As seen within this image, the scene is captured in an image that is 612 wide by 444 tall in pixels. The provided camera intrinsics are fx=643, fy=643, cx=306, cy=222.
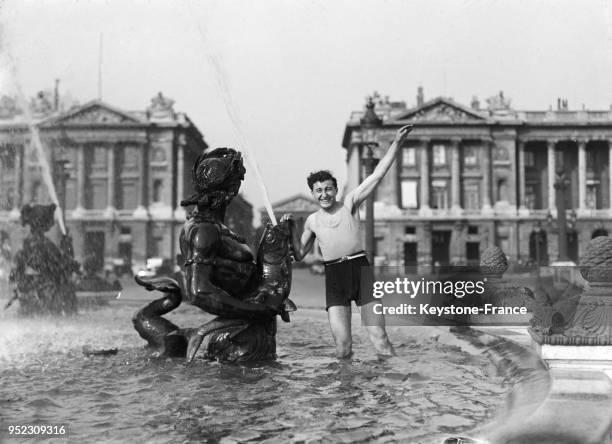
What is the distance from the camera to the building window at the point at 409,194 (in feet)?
176

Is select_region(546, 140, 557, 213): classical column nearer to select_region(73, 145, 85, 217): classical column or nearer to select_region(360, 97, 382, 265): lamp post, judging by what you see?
select_region(73, 145, 85, 217): classical column

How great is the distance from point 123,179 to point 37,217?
49.0 m

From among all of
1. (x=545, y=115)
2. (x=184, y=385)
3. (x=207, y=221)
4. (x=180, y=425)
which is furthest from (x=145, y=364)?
(x=545, y=115)

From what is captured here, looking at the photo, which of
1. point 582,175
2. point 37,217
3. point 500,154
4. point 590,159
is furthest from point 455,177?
point 37,217

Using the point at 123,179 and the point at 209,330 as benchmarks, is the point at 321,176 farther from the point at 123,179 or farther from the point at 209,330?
the point at 123,179

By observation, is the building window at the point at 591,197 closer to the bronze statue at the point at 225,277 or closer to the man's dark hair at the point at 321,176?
the man's dark hair at the point at 321,176

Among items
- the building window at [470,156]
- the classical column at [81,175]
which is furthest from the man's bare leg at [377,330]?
the classical column at [81,175]

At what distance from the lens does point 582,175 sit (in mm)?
54031

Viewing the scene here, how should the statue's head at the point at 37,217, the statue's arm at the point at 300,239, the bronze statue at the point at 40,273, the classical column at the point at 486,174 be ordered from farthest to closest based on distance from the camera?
the classical column at the point at 486,174 < the statue's head at the point at 37,217 < the bronze statue at the point at 40,273 < the statue's arm at the point at 300,239

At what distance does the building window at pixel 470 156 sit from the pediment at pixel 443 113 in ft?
8.04

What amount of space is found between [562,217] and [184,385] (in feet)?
61.0

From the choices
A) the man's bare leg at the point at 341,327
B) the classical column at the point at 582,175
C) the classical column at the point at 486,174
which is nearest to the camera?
the man's bare leg at the point at 341,327

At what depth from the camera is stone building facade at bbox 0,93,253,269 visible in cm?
5278

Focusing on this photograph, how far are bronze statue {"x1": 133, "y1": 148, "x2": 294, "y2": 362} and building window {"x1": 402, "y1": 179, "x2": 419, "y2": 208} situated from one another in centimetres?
5036
